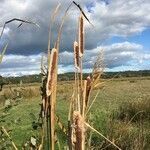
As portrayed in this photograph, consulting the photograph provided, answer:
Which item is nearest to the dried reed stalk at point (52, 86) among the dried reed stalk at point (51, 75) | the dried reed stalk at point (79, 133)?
the dried reed stalk at point (51, 75)

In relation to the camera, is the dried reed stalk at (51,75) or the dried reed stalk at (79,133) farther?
the dried reed stalk at (51,75)

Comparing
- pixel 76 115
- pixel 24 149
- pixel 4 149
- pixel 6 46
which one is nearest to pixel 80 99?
pixel 76 115

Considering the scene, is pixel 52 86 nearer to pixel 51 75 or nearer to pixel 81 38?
pixel 51 75

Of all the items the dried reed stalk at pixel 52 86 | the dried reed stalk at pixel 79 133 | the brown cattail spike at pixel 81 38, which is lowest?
the dried reed stalk at pixel 79 133

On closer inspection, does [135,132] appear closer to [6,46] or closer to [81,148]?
[6,46]

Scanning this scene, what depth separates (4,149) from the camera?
2561 millimetres

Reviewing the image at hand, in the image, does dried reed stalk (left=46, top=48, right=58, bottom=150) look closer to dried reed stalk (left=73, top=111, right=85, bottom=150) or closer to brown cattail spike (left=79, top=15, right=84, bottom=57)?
brown cattail spike (left=79, top=15, right=84, bottom=57)

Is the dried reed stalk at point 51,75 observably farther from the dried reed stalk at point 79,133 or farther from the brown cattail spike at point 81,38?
the dried reed stalk at point 79,133

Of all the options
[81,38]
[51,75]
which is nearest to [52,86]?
[51,75]

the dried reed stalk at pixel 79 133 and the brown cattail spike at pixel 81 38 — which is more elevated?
the brown cattail spike at pixel 81 38

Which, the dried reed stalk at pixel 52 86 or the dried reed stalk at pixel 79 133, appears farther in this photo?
the dried reed stalk at pixel 52 86

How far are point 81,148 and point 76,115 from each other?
7cm

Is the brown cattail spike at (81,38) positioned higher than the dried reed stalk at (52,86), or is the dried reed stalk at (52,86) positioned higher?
the brown cattail spike at (81,38)

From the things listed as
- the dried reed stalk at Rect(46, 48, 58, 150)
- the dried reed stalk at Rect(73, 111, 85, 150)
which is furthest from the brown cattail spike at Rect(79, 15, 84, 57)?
the dried reed stalk at Rect(73, 111, 85, 150)
